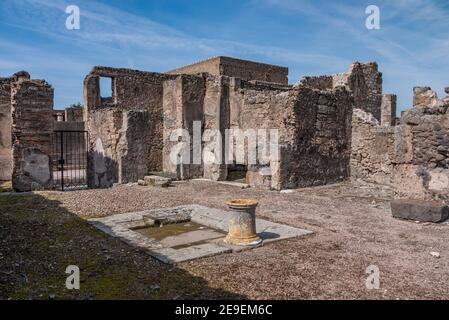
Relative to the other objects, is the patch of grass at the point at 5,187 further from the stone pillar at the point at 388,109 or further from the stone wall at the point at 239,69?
the stone pillar at the point at 388,109

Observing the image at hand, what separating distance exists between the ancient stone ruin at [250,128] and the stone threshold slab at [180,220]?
13.5ft

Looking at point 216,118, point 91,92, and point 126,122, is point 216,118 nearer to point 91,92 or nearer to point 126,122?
point 126,122

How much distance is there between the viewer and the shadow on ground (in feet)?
14.2

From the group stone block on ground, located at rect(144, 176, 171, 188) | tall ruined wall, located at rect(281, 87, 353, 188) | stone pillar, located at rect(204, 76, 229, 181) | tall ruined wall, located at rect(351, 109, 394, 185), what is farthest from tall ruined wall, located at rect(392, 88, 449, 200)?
stone block on ground, located at rect(144, 176, 171, 188)

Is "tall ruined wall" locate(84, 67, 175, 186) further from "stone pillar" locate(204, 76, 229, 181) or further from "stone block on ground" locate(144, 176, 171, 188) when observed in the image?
"stone pillar" locate(204, 76, 229, 181)

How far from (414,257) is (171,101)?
1348cm

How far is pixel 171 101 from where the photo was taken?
17469 millimetres

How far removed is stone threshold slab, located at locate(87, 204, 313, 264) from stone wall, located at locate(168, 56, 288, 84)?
17391 millimetres

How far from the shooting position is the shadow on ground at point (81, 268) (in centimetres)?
432

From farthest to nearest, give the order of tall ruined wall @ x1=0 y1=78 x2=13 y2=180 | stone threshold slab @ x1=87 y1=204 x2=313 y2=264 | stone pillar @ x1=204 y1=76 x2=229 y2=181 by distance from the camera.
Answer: tall ruined wall @ x1=0 y1=78 x2=13 y2=180 < stone pillar @ x1=204 y1=76 x2=229 y2=181 < stone threshold slab @ x1=87 y1=204 x2=313 y2=264

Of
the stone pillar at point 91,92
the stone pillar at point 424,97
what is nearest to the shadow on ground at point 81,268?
the stone pillar at point 424,97
